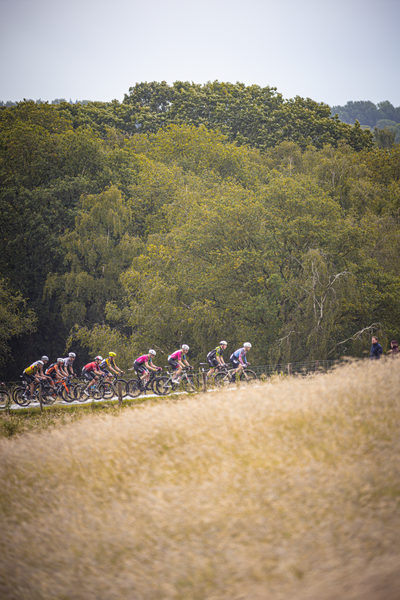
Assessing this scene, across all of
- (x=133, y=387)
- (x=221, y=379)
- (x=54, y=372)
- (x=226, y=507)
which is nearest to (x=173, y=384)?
(x=133, y=387)

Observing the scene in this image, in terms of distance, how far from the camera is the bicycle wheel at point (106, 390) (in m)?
19.4

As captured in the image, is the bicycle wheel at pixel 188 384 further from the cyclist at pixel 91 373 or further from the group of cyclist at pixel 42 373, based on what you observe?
the group of cyclist at pixel 42 373

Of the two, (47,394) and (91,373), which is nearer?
(47,394)

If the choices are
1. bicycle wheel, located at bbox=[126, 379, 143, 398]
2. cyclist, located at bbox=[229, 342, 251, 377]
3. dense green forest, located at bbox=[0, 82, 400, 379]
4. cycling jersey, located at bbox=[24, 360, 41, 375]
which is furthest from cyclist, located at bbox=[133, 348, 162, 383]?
dense green forest, located at bbox=[0, 82, 400, 379]

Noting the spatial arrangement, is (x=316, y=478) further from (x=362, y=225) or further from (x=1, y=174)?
(x=1, y=174)

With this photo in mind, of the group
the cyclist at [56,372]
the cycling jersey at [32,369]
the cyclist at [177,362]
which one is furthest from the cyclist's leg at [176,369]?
the cycling jersey at [32,369]

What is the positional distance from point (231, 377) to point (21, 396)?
7877mm

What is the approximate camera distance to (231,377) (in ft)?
60.2

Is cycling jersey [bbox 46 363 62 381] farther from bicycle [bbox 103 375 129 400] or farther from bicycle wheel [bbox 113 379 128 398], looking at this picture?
bicycle wheel [bbox 113 379 128 398]

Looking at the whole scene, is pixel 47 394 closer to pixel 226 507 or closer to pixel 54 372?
pixel 54 372

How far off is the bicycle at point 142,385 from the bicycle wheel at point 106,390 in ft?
2.25

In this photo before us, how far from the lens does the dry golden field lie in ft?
17.1

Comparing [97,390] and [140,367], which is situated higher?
[140,367]

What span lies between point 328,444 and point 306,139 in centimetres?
4598
